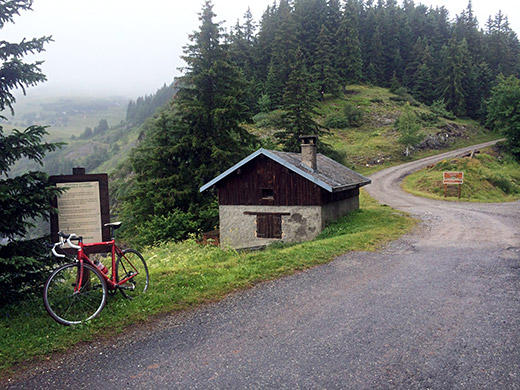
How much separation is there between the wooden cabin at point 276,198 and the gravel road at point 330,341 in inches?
402

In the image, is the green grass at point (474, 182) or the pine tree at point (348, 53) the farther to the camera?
the pine tree at point (348, 53)

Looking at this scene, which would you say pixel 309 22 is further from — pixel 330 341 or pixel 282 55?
pixel 330 341

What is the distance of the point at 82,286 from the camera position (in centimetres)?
636

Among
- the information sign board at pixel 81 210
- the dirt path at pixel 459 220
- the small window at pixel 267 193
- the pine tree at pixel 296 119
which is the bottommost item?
the dirt path at pixel 459 220

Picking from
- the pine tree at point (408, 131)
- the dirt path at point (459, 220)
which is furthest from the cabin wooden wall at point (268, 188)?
the pine tree at point (408, 131)

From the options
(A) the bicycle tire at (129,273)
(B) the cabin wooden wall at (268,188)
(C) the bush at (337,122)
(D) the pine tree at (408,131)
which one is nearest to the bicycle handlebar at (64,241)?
(A) the bicycle tire at (129,273)

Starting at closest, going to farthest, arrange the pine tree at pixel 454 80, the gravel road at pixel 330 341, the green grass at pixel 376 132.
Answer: the gravel road at pixel 330 341 < the green grass at pixel 376 132 < the pine tree at pixel 454 80

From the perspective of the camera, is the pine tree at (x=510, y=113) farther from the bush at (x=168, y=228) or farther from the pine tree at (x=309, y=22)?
the bush at (x=168, y=228)

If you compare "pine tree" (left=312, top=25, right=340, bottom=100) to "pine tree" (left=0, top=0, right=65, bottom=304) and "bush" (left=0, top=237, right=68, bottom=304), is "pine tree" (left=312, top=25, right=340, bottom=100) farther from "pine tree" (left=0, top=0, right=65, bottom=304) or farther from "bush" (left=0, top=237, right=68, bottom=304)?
"bush" (left=0, top=237, right=68, bottom=304)

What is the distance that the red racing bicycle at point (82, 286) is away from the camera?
19.7ft

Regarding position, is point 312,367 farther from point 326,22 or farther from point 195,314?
point 326,22

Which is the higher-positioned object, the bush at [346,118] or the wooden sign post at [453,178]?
the bush at [346,118]

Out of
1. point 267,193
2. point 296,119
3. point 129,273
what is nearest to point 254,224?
point 267,193

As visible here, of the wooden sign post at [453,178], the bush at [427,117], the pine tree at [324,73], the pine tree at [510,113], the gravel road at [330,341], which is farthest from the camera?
the pine tree at [324,73]
